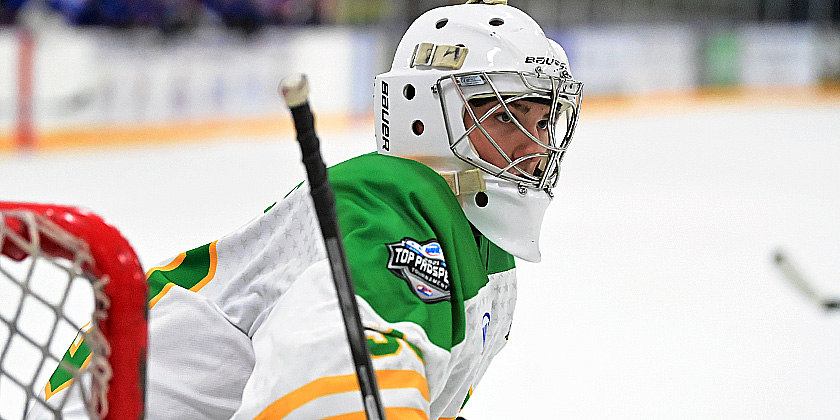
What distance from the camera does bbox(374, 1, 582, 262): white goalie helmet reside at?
5.74ft

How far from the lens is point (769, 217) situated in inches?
225

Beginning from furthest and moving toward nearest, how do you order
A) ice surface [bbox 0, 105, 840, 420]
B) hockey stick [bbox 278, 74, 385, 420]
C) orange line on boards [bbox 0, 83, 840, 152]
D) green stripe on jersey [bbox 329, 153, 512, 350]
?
orange line on boards [bbox 0, 83, 840, 152] → ice surface [bbox 0, 105, 840, 420] → green stripe on jersey [bbox 329, 153, 512, 350] → hockey stick [bbox 278, 74, 385, 420]

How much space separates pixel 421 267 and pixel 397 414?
0.24m

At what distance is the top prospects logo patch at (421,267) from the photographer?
1.49m

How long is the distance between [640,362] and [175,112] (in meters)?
6.28

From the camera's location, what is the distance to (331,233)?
120 cm

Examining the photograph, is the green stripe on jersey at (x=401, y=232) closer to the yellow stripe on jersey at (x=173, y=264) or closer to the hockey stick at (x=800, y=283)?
the yellow stripe on jersey at (x=173, y=264)

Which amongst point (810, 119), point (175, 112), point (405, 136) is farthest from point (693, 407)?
point (810, 119)

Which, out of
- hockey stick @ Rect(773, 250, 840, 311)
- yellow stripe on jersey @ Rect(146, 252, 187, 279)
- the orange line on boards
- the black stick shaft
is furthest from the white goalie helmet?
the orange line on boards

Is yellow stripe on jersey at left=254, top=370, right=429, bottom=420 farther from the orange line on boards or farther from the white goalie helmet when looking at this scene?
the orange line on boards

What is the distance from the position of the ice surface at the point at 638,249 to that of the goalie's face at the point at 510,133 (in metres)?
1.17

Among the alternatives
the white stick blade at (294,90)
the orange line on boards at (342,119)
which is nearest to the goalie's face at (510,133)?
the white stick blade at (294,90)

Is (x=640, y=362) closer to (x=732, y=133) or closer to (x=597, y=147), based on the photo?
(x=597, y=147)

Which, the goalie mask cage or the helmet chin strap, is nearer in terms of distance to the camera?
the goalie mask cage
